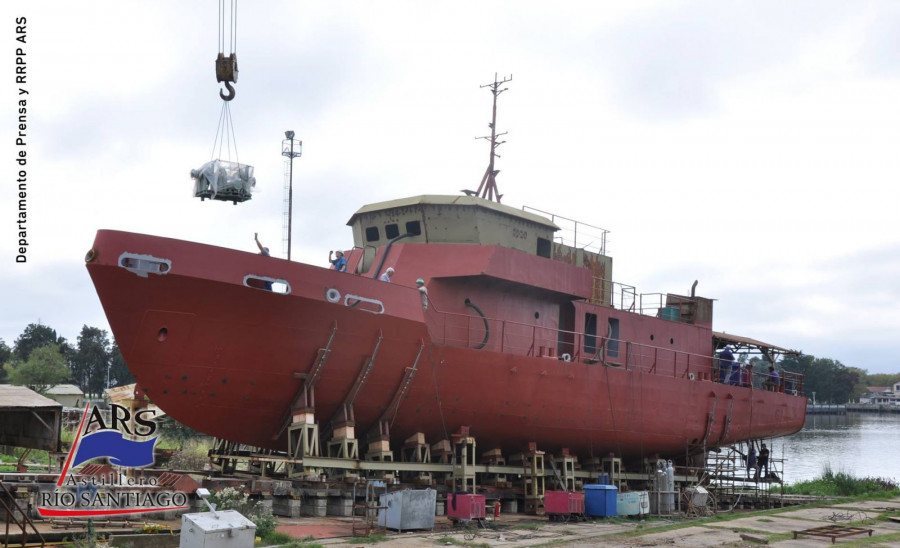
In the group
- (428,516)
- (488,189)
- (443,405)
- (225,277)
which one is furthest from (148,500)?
(488,189)

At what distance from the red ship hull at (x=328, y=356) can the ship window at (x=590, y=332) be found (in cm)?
62

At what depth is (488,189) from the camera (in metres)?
23.2

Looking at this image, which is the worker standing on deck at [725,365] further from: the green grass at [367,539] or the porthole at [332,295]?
the green grass at [367,539]

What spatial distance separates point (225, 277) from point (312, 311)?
171cm

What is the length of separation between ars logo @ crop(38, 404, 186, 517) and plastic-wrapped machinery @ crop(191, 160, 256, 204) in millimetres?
3803

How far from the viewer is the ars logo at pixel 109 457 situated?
11.7 metres

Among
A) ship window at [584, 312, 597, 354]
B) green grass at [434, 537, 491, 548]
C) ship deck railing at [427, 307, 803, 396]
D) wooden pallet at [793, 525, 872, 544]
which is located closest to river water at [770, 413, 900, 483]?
ship deck railing at [427, 307, 803, 396]

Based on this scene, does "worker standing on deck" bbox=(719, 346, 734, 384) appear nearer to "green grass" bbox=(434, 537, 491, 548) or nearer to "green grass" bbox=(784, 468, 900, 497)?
"green grass" bbox=(784, 468, 900, 497)

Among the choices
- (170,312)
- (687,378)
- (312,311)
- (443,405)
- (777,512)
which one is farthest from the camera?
(687,378)

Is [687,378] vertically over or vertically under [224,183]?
under

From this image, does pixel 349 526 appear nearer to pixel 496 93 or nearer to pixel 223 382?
pixel 223 382

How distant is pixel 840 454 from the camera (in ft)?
176

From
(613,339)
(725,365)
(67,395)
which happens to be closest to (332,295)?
(613,339)

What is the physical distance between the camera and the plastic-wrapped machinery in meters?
14.1
